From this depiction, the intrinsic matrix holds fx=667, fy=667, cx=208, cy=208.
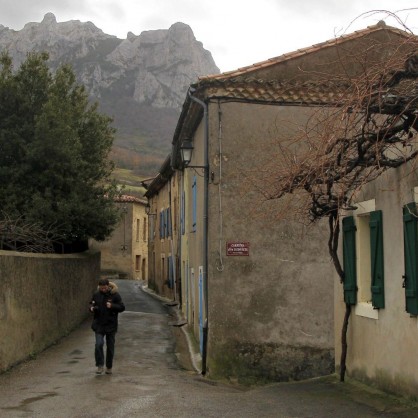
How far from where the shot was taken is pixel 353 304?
9.60 metres

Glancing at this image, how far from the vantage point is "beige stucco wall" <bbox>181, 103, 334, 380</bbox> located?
13555 millimetres

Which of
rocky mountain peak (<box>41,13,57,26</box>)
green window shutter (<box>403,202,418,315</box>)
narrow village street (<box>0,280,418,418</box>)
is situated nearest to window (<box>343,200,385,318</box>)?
green window shutter (<box>403,202,418,315</box>)

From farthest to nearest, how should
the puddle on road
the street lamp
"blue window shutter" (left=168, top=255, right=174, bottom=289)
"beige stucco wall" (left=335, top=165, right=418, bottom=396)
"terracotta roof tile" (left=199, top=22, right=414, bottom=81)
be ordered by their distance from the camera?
"blue window shutter" (left=168, top=255, right=174, bottom=289) < the street lamp < "terracotta roof tile" (left=199, top=22, right=414, bottom=81) < the puddle on road < "beige stucco wall" (left=335, top=165, right=418, bottom=396)

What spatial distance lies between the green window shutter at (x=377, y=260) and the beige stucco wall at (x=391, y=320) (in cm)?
7

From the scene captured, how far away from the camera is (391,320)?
835cm

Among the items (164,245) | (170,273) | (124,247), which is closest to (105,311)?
(170,273)

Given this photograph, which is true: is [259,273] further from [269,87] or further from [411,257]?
[411,257]

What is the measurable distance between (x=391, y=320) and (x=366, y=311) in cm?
81

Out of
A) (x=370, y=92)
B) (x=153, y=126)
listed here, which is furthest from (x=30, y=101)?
(x=153, y=126)

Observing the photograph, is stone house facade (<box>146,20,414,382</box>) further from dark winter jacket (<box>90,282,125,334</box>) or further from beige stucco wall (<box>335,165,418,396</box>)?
beige stucco wall (<box>335,165,418,396</box>)

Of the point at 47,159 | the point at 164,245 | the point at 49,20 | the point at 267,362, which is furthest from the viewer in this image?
the point at 49,20

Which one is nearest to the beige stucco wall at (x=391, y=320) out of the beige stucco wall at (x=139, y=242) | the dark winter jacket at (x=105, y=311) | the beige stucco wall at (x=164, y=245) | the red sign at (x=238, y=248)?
the dark winter jacket at (x=105, y=311)

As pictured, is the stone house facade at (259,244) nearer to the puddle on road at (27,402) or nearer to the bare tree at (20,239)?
the bare tree at (20,239)

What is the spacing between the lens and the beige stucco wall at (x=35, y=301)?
11.9 m
